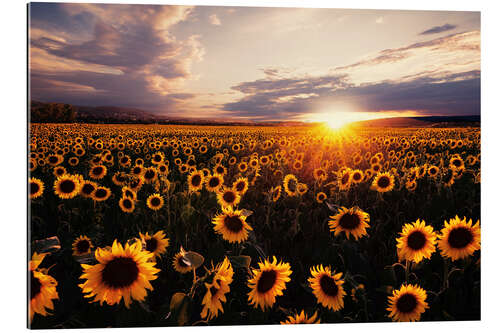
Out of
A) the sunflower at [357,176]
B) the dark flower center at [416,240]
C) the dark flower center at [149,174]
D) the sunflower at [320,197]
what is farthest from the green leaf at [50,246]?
the sunflower at [357,176]

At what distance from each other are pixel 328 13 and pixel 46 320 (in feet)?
9.56

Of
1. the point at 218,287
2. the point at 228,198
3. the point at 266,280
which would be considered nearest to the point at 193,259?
the point at 218,287

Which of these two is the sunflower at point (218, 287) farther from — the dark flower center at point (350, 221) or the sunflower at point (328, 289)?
the dark flower center at point (350, 221)

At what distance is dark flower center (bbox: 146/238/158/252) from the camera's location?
1.98 m

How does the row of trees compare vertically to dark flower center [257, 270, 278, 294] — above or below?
above

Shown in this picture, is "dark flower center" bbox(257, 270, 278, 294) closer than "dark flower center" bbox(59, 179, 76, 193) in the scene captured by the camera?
Yes

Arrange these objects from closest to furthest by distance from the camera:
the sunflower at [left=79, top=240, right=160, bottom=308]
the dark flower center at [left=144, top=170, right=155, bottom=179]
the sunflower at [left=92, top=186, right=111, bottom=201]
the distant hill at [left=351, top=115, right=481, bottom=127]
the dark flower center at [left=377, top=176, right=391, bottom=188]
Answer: the sunflower at [left=79, top=240, right=160, bottom=308] < the sunflower at [left=92, top=186, right=111, bottom=201] < the distant hill at [left=351, top=115, right=481, bottom=127] < the dark flower center at [left=377, top=176, right=391, bottom=188] < the dark flower center at [left=144, top=170, right=155, bottom=179]

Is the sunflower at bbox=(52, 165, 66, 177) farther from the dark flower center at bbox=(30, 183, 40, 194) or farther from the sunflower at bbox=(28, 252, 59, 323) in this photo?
the sunflower at bbox=(28, 252, 59, 323)

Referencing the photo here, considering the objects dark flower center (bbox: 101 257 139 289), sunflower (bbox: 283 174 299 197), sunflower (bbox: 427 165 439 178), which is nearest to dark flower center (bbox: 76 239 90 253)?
dark flower center (bbox: 101 257 139 289)

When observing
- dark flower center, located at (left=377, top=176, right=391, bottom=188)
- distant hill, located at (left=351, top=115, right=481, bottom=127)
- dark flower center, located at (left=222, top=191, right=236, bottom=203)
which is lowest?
dark flower center, located at (left=222, top=191, right=236, bottom=203)

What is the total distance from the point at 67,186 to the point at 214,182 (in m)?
1.22

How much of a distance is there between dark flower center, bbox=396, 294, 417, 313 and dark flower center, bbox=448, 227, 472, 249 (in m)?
0.46

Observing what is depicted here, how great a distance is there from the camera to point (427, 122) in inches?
107
